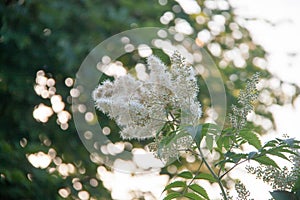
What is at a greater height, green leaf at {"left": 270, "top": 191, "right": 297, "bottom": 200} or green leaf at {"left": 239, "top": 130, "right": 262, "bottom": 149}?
green leaf at {"left": 239, "top": 130, "right": 262, "bottom": 149}

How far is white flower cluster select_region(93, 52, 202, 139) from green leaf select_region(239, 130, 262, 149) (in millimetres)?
49

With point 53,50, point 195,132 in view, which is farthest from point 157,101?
point 53,50

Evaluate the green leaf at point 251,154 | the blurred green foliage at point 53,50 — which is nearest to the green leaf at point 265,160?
the green leaf at point 251,154

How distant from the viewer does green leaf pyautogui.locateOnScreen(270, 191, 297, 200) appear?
435mm

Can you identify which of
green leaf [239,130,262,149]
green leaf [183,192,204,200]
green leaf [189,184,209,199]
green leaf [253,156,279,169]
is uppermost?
green leaf [239,130,262,149]

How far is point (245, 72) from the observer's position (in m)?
2.21

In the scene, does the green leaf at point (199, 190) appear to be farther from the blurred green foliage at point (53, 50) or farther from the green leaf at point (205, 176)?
the blurred green foliage at point (53, 50)

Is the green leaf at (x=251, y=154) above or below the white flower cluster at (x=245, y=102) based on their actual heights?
below

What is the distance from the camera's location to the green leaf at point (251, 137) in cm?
52

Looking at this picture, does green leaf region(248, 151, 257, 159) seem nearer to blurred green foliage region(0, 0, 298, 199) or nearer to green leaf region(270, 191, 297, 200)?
green leaf region(270, 191, 297, 200)

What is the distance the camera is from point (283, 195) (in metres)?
0.44

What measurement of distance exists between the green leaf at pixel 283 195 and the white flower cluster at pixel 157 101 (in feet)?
0.37

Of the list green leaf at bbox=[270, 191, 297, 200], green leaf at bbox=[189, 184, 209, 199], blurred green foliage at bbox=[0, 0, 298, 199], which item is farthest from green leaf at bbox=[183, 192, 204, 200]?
blurred green foliage at bbox=[0, 0, 298, 199]

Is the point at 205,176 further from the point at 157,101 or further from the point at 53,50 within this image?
the point at 53,50
